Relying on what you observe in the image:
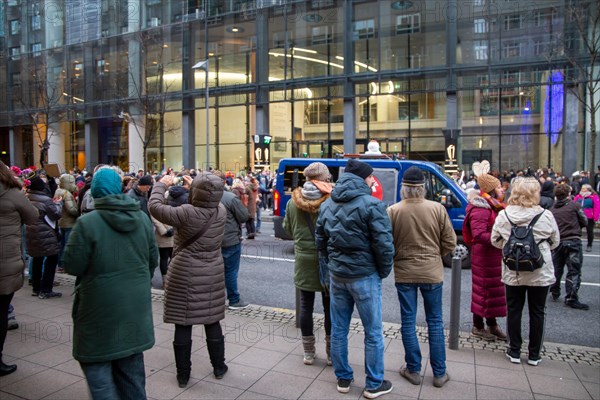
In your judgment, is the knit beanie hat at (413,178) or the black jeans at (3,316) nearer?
the knit beanie hat at (413,178)

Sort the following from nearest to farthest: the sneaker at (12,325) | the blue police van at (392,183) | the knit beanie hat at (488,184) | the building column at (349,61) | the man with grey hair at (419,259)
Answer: the man with grey hair at (419,259) < the knit beanie hat at (488,184) < the sneaker at (12,325) < the blue police van at (392,183) < the building column at (349,61)

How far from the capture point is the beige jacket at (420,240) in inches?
176

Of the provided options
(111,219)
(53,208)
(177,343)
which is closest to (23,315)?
(53,208)

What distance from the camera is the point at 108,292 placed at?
3.27 meters

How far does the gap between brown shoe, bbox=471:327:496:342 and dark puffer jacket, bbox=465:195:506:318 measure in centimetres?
26

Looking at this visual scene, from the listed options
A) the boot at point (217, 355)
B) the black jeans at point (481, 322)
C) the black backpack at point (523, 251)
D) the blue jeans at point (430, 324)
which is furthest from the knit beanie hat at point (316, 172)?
the black jeans at point (481, 322)

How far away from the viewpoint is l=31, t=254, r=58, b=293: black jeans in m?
7.36

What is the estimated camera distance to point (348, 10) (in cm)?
2864

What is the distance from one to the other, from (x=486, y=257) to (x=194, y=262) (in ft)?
10.8

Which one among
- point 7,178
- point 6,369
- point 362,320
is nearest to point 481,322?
point 362,320

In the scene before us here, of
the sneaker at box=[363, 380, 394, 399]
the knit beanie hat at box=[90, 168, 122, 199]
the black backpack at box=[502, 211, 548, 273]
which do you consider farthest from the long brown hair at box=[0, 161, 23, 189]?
the black backpack at box=[502, 211, 548, 273]

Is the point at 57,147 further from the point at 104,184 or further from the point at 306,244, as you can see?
the point at 104,184

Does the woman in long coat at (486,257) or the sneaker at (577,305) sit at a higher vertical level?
the woman in long coat at (486,257)

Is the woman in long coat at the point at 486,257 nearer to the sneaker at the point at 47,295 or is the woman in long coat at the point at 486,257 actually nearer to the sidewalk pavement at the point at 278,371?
the sidewalk pavement at the point at 278,371
